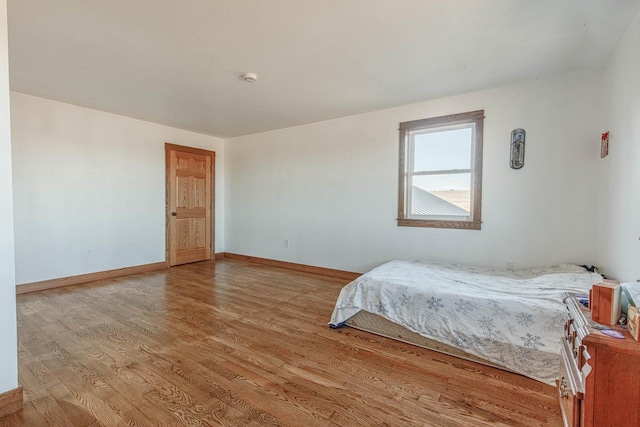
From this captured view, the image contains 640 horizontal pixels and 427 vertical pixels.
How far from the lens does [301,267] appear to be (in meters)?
5.00

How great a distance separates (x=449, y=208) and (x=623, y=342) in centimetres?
281

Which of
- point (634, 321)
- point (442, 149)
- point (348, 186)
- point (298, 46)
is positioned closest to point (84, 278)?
point (348, 186)

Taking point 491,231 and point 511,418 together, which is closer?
point 511,418

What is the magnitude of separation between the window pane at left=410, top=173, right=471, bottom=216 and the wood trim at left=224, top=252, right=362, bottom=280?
1369mm

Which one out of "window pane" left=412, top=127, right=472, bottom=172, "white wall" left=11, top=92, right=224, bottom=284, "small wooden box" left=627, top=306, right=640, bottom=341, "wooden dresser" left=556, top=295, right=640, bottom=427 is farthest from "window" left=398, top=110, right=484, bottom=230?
"white wall" left=11, top=92, right=224, bottom=284

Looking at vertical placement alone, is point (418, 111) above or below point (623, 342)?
above

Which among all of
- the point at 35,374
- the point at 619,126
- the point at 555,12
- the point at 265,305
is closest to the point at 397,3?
the point at 555,12

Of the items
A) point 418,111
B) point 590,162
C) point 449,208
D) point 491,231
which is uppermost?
point 418,111

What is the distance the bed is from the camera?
2033mm

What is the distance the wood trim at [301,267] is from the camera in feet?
→ 14.8

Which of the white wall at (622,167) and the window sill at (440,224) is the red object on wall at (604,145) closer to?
the white wall at (622,167)

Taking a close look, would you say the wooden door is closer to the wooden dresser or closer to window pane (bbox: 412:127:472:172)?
window pane (bbox: 412:127:472:172)

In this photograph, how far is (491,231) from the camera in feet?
11.3

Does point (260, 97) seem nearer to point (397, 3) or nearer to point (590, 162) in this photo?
point (397, 3)
